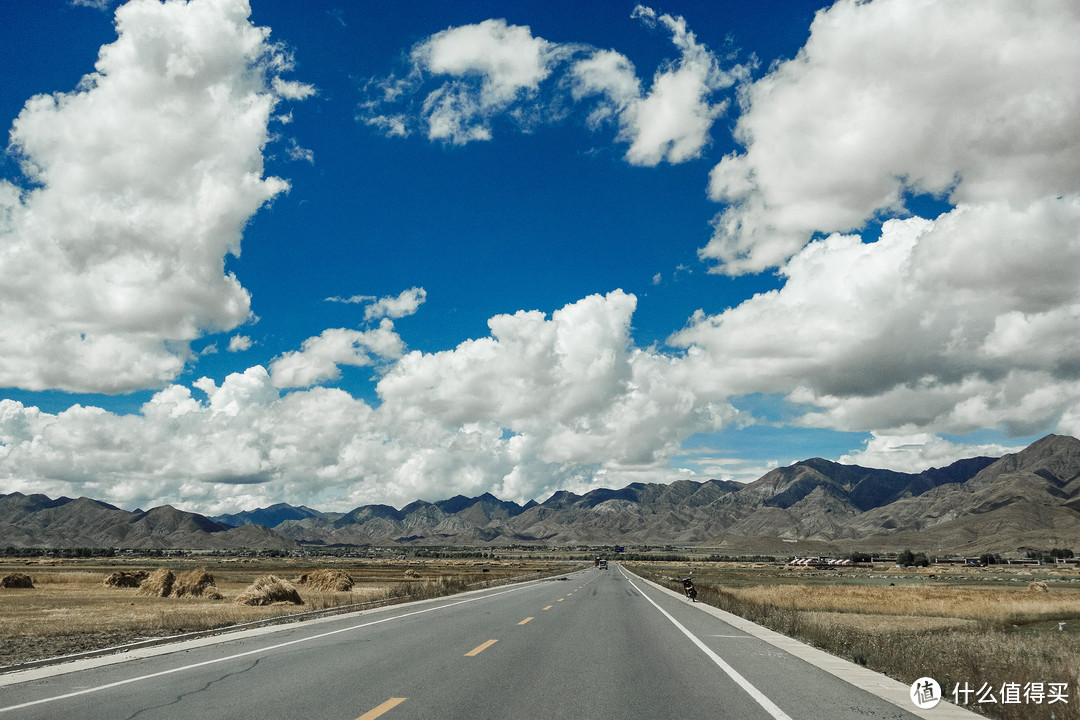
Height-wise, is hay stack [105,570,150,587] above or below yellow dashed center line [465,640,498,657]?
below

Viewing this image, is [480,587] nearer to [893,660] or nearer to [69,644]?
[69,644]

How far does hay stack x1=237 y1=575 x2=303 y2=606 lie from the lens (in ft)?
116

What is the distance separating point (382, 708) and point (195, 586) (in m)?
46.4

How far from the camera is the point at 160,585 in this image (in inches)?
1929

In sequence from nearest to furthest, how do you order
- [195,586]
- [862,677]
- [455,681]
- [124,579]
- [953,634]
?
[455,681], [862,677], [953,634], [195,586], [124,579]

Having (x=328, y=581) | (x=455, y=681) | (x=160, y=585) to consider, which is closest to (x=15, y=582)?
(x=160, y=585)

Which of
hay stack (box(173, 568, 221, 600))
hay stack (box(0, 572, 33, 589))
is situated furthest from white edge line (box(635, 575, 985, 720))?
hay stack (box(0, 572, 33, 589))

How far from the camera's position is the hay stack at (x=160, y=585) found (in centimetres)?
4828

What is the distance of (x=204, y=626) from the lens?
20.5 m

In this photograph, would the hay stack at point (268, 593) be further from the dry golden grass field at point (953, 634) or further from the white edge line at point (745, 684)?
the white edge line at point (745, 684)

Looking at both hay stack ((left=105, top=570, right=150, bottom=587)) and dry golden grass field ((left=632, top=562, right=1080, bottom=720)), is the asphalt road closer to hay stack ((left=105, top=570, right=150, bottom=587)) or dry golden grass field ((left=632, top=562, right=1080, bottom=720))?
dry golden grass field ((left=632, top=562, right=1080, bottom=720))

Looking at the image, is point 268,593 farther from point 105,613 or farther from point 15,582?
point 15,582

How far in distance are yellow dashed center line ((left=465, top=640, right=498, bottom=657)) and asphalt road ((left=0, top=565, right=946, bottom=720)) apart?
0.04 m

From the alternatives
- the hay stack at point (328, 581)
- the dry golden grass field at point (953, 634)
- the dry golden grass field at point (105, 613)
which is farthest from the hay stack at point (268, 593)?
the dry golden grass field at point (953, 634)
